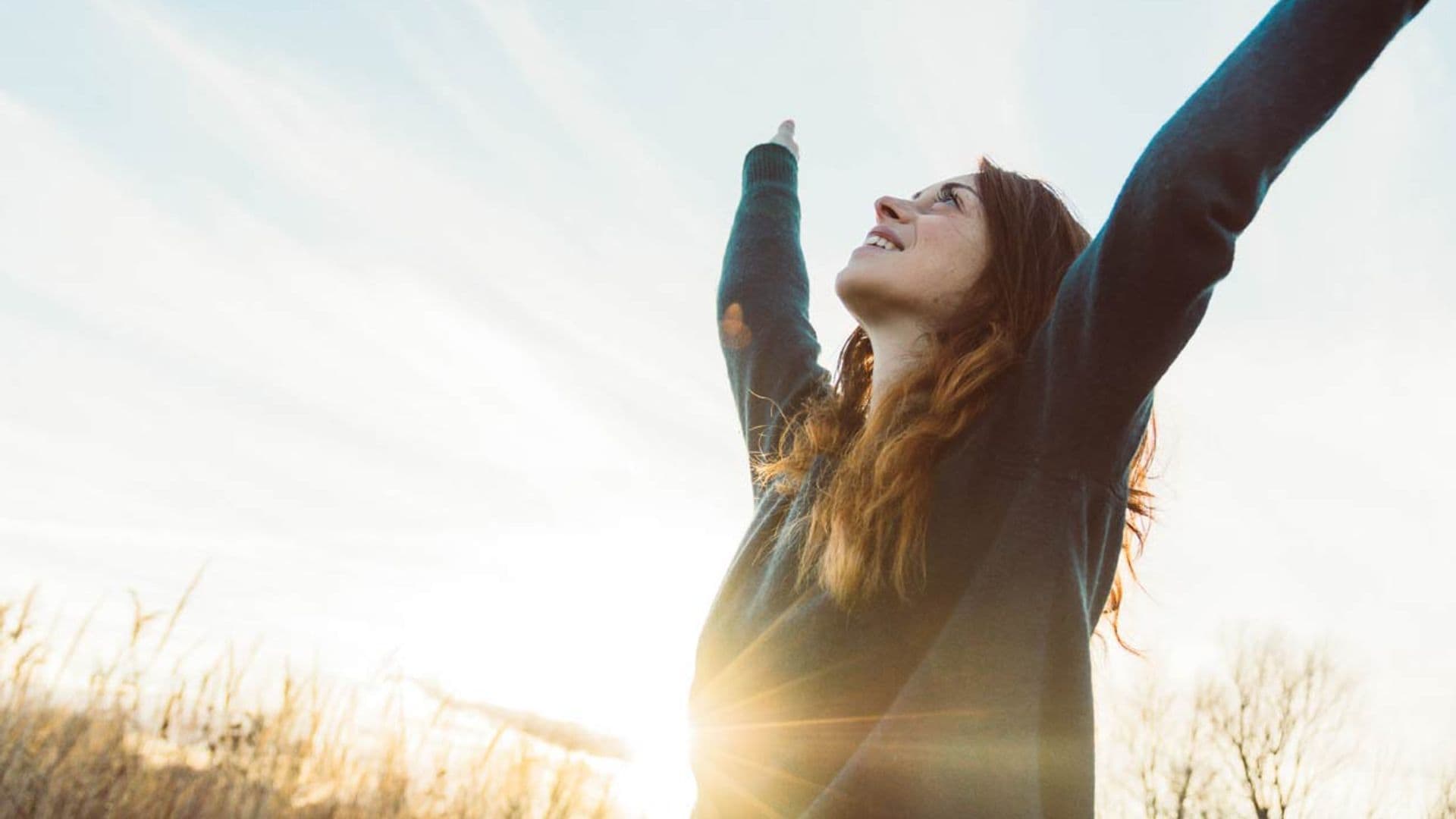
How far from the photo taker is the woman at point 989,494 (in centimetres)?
121

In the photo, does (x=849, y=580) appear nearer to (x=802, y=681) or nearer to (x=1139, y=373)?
(x=802, y=681)

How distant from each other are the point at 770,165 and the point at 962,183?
4.05 feet

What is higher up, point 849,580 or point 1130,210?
point 1130,210

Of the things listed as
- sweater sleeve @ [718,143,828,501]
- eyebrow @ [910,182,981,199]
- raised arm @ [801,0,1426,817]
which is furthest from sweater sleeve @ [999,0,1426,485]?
sweater sleeve @ [718,143,828,501]

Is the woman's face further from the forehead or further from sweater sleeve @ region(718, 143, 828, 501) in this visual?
sweater sleeve @ region(718, 143, 828, 501)

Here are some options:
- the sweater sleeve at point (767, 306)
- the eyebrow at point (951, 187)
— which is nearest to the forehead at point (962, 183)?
the eyebrow at point (951, 187)

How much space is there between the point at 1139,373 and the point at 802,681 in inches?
29.1

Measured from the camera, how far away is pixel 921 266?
1.86 meters

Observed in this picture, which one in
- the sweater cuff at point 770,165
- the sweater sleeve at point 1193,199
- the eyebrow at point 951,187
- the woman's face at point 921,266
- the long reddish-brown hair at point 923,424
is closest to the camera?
the sweater sleeve at point 1193,199

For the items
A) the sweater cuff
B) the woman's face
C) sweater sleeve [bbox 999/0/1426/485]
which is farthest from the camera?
the sweater cuff

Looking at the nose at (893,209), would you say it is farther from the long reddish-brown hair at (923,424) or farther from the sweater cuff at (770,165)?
the sweater cuff at (770,165)

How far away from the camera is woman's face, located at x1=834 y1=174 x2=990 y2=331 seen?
1.85 metres

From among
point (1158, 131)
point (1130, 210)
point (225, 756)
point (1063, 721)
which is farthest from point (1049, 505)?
point (225, 756)

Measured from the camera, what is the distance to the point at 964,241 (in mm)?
1880
